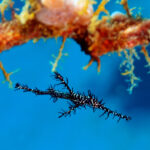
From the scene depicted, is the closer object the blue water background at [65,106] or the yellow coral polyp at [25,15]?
the yellow coral polyp at [25,15]

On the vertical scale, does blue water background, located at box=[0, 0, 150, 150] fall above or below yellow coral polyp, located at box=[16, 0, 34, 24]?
above

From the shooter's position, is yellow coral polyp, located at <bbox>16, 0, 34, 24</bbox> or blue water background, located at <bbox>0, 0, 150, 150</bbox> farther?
blue water background, located at <bbox>0, 0, 150, 150</bbox>

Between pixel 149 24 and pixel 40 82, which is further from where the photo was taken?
pixel 40 82

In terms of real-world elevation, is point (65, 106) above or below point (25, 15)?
above

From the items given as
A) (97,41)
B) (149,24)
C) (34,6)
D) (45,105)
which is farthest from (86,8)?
(45,105)

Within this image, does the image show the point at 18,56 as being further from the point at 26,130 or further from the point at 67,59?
the point at 26,130

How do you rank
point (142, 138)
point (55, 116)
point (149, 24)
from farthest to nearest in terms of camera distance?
point (55, 116)
point (142, 138)
point (149, 24)

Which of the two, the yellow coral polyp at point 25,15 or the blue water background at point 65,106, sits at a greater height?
the blue water background at point 65,106

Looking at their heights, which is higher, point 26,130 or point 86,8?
point 26,130

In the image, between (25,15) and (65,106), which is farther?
(65,106)

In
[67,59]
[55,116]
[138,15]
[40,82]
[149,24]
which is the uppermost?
[67,59]

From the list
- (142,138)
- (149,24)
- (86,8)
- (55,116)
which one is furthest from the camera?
(55,116)
